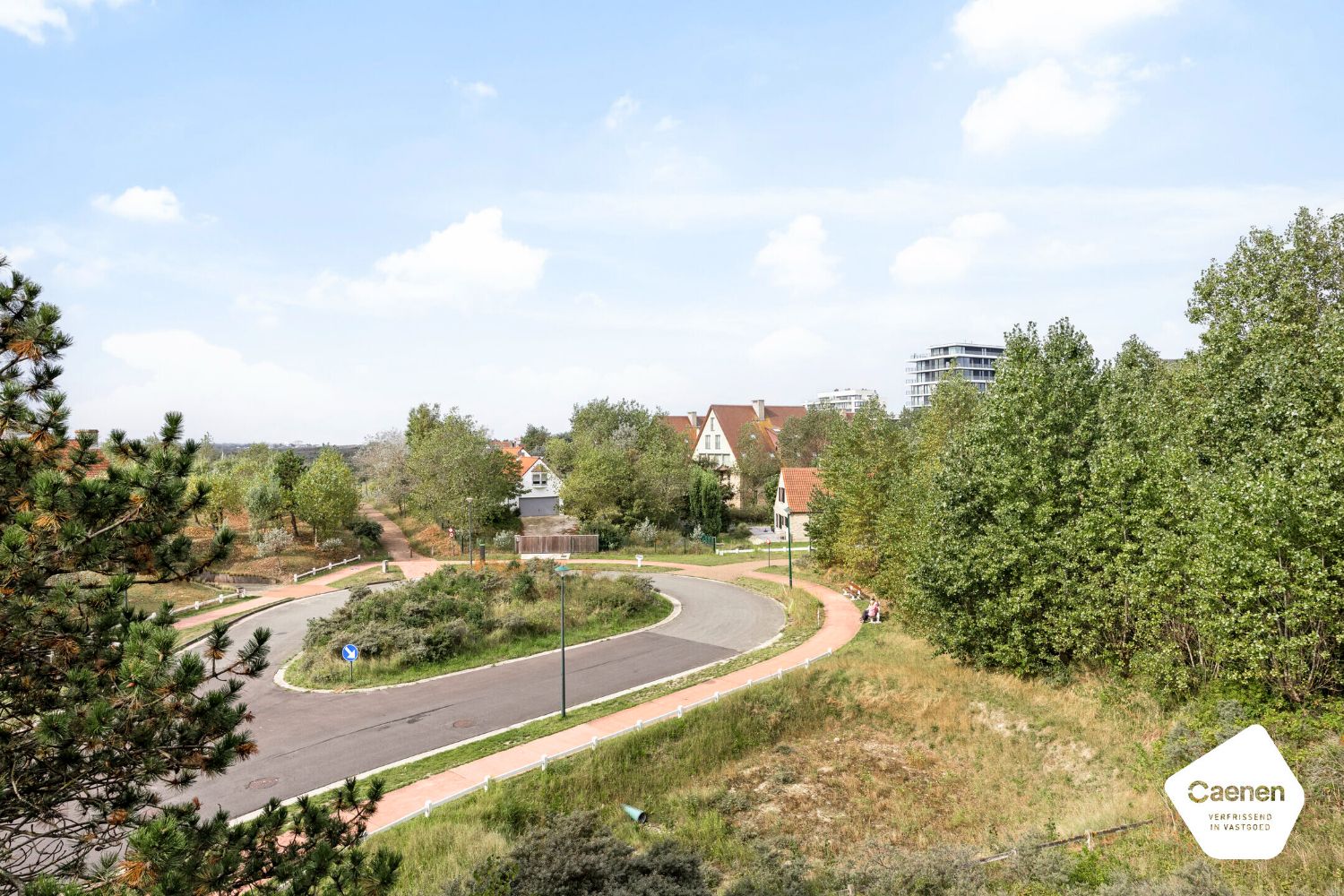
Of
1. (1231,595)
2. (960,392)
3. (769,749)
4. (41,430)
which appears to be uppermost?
(960,392)

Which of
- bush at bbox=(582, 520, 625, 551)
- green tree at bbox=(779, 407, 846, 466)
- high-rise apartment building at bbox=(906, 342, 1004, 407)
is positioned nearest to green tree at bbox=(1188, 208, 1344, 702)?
bush at bbox=(582, 520, 625, 551)

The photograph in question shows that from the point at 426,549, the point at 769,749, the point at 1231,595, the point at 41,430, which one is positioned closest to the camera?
the point at 41,430

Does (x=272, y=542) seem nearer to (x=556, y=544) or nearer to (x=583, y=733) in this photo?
(x=556, y=544)

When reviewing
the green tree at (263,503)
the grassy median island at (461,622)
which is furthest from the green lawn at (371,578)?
the grassy median island at (461,622)

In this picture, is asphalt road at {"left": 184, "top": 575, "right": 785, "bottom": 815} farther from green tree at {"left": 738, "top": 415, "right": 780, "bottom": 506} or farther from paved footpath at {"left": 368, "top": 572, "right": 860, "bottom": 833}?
green tree at {"left": 738, "top": 415, "right": 780, "bottom": 506}

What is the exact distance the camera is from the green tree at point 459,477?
46.7 meters

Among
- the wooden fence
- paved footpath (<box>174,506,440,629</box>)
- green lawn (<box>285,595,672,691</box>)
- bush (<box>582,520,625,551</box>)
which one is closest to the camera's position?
green lawn (<box>285,595,672,691</box>)

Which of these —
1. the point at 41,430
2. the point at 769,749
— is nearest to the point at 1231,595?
the point at 769,749

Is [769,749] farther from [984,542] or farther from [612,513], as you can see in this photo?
[612,513]

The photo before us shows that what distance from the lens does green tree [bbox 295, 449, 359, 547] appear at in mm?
41812

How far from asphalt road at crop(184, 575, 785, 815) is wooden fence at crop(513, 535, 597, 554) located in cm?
1701

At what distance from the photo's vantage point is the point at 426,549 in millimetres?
46938

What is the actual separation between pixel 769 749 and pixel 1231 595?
404 inches

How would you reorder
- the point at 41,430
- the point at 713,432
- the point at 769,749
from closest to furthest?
the point at 41,430, the point at 769,749, the point at 713,432
